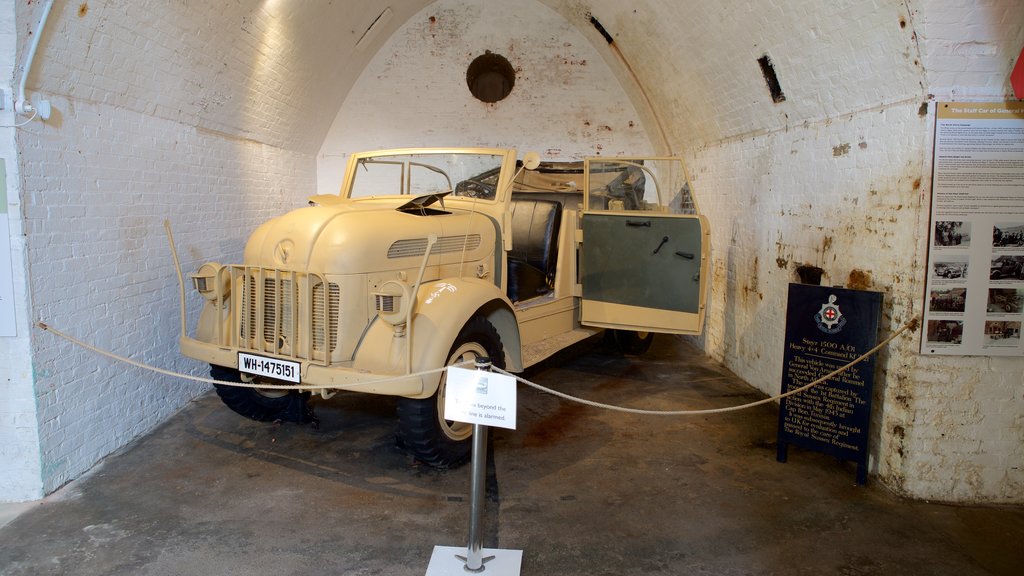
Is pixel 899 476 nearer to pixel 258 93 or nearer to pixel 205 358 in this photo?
pixel 205 358

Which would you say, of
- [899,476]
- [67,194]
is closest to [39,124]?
[67,194]

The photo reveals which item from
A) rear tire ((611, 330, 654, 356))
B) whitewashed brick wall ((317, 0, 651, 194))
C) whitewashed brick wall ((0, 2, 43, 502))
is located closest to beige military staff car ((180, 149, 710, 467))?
whitewashed brick wall ((0, 2, 43, 502))

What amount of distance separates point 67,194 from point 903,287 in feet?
15.5

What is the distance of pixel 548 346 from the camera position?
16.8 ft

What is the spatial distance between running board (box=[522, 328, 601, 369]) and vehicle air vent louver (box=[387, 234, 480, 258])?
3.07ft

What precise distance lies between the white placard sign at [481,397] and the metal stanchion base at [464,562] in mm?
641

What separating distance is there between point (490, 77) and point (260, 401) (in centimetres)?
582

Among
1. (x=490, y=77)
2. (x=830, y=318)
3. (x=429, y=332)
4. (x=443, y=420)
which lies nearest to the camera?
(x=429, y=332)

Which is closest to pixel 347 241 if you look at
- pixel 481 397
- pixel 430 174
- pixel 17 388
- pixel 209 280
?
pixel 209 280

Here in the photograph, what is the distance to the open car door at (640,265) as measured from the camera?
17.0ft

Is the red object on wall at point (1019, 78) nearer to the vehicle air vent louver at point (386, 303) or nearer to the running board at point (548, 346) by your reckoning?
the running board at point (548, 346)

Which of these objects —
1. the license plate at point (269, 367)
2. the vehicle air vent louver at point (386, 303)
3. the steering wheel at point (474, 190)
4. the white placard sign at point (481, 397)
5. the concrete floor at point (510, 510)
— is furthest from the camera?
the steering wheel at point (474, 190)

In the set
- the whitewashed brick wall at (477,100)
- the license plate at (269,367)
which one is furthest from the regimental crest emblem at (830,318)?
the whitewashed brick wall at (477,100)

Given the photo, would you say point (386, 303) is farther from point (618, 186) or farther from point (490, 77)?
point (490, 77)
